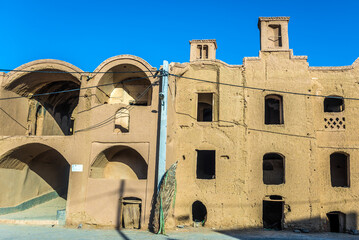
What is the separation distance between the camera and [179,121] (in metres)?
17.4

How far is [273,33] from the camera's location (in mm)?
18531

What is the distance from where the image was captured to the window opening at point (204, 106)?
65.5 feet

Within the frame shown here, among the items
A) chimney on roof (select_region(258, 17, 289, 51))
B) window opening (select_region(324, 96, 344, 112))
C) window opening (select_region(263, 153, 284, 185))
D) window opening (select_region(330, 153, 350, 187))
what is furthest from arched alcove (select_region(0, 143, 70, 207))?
window opening (select_region(324, 96, 344, 112))

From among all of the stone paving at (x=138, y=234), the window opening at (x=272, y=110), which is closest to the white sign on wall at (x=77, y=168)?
the stone paving at (x=138, y=234)

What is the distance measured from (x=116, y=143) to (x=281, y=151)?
904cm

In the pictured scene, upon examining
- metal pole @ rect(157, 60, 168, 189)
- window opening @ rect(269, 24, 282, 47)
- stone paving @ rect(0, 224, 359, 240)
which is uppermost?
window opening @ rect(269, 24, 282, 47)

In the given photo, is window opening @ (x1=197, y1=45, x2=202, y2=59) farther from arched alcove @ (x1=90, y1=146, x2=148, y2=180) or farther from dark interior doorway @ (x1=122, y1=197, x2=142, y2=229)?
dark interior doorway @ (x1=122, y1=197, x2=142, y2=229)

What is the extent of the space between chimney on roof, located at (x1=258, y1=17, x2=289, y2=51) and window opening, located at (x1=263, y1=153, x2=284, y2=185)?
6.62m

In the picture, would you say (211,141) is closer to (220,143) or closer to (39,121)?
(220,143)

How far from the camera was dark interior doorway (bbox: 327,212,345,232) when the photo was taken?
631 inches

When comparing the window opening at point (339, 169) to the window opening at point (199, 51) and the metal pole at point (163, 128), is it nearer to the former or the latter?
the metal pole at point (163, 128)

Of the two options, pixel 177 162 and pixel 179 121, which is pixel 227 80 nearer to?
pixel 179 121

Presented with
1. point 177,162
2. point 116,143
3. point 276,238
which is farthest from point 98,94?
point 276,238

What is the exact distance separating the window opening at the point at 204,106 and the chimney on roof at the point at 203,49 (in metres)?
3.31
